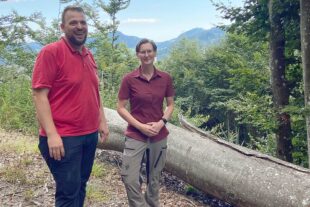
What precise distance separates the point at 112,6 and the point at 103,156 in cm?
1736

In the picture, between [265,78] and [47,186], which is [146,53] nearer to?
[47,186]

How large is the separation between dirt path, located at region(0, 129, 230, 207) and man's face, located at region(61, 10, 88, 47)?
7.68ft

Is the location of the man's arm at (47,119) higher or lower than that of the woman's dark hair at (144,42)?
lower

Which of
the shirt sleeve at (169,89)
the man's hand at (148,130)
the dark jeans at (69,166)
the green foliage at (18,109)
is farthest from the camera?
the green foliage at (18,109)

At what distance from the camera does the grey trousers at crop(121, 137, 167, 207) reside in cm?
399

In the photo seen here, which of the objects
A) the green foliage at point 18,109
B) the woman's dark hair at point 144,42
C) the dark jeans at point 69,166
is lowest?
the green foliage at point 18,109

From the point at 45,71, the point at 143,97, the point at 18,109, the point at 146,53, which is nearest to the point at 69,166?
the point at 45,71

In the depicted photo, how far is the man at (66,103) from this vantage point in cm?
288

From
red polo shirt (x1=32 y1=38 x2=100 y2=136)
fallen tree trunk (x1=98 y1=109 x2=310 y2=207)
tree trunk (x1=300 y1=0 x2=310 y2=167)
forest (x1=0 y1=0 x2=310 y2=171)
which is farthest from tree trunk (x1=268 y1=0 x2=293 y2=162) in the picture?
red polo shirt (x1=32 y1=38 x2=100 y2=136)

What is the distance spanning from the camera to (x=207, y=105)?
31.7 m

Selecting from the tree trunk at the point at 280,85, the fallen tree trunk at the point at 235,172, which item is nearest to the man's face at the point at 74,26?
the fallen tree trunk at the point at 235,172

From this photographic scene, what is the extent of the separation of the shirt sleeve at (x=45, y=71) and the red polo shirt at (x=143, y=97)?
4.03 feet

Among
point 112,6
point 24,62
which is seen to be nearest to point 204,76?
point 112,6

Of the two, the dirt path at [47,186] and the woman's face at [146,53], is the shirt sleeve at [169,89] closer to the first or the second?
the woman's face at [146,53]
